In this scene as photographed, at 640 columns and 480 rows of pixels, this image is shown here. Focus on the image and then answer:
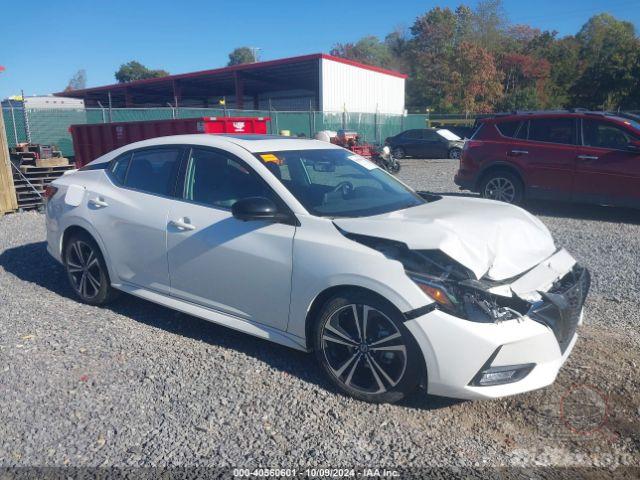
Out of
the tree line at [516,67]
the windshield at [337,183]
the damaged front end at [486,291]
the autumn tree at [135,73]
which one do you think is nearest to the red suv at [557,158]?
the windshield at [337,183]

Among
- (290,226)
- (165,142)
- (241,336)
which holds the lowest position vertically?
(241,336)

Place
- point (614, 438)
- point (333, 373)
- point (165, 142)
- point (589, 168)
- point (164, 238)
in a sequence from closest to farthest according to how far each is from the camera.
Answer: point (614, 438) → point (333, 373) → point (164, 238) → point (165, 142) → point (589, 168)

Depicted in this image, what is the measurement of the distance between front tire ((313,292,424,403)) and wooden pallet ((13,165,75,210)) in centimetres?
898

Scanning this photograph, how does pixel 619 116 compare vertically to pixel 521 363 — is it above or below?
above

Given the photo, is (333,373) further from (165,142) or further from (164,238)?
(165,142)

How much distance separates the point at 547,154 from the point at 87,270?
24.8 feet

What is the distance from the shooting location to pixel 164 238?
4273mm

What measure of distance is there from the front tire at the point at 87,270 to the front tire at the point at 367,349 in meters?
2.38

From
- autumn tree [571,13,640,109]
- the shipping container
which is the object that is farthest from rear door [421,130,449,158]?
autumn tree [571,13,640,109]

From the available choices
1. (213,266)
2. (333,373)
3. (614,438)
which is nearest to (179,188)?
(213,266)

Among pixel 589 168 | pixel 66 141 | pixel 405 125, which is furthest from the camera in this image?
pixel 405 125

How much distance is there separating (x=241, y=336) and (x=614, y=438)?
2707 mm

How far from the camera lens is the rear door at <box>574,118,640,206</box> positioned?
27.9 feet

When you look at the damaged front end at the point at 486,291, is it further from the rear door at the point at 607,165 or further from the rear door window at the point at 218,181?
the rear door at the point at 607,165
